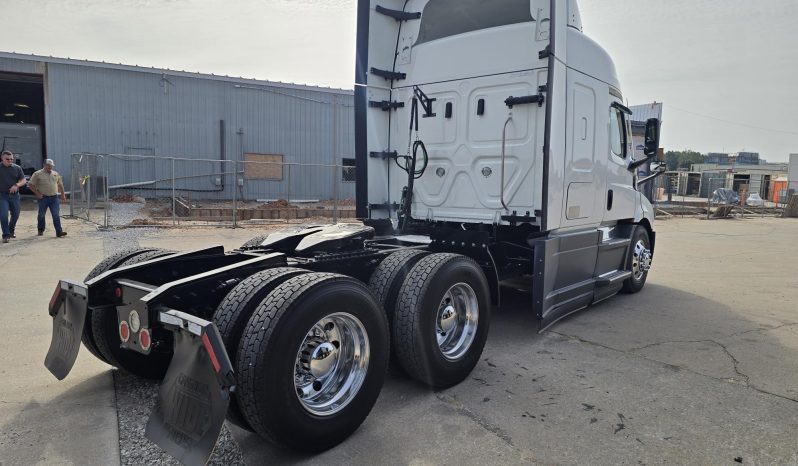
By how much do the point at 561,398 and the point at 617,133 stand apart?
4.03 m

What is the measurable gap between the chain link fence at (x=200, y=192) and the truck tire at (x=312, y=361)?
39.7ft

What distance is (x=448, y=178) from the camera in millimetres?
5949

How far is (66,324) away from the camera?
137 inches

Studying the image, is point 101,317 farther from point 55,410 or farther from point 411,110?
point 411,110

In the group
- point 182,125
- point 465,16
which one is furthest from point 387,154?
point 182,125

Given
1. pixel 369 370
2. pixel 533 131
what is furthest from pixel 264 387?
pixel 533 131

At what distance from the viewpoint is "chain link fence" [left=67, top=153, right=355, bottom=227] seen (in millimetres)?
16312

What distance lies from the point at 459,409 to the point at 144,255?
2.68 metres

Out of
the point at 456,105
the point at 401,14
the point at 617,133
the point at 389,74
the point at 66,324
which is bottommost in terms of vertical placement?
the point at 66,324

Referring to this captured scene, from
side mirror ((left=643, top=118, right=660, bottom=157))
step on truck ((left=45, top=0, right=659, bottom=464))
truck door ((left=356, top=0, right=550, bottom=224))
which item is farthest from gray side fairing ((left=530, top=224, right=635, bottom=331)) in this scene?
side mirror ((left=643, top=118, right=660, bottom=157))

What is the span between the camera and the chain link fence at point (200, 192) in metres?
16.3

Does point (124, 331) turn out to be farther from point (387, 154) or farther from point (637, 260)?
point (637, 260)

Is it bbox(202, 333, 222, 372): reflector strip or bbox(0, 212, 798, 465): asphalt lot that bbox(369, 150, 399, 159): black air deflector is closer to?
bbox(0, 212, 798, 465): asphalt lot

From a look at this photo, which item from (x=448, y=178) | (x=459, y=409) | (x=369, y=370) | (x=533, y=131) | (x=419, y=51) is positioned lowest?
(x=459, y=409)
